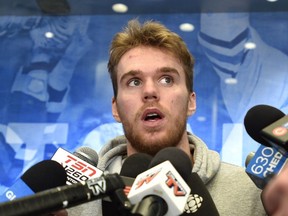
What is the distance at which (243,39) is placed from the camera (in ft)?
11.7

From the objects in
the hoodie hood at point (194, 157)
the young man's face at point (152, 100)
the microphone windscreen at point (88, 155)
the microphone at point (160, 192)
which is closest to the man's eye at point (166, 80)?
the young man's face at point (152, 100)

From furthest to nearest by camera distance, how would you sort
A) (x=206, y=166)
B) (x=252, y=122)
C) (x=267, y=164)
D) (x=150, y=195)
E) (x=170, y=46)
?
(x=170, y=46), (x=206, y=166), (x=252, y=122), (x=267, y=164), (x=150, y=195)

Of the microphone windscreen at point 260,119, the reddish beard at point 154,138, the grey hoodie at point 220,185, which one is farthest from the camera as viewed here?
the reddish beard at point 154,138

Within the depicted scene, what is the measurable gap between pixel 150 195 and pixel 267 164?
0.25 metres

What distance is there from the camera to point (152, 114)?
1.48 metres

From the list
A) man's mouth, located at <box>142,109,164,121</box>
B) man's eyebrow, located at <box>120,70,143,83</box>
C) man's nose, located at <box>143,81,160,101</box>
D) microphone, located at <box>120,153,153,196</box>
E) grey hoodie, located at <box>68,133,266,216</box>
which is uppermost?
microphone, located at <box>120,153,153,196</box>

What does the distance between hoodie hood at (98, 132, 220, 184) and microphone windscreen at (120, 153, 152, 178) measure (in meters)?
0.47

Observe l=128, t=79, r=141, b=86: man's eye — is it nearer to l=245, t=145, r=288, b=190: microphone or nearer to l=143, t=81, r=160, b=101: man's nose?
l=143, t=81, r=160, b=101: man's nose

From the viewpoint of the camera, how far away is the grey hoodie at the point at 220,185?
53.6 inches

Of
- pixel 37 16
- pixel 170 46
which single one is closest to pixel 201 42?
pixel 37 16

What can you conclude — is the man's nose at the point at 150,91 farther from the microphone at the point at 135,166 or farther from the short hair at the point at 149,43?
the microphone at the point at 135,166

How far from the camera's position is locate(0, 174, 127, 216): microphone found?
22.5 inches

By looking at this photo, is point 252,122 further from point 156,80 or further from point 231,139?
point 231,139

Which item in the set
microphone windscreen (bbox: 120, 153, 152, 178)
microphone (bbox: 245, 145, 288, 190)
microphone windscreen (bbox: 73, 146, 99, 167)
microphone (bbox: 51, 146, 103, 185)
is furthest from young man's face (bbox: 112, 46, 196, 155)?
microphone (bbox: 245, 145, 288, 190)
